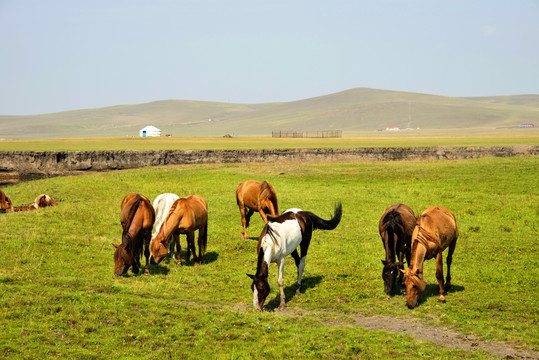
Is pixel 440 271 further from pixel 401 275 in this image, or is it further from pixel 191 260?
pixel 191 260

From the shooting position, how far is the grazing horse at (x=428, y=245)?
1133cm

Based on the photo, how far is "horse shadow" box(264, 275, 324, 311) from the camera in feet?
40.0

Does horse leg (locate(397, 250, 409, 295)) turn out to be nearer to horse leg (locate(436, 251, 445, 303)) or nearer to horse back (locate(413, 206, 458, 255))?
horse leg (locate(436, 251, 445, 303))

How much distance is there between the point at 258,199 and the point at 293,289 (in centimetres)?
520

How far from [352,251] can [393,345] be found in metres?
7.44

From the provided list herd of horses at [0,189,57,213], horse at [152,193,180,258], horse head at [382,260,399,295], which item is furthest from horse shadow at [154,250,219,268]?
herd of horses at [0,189,57,213]

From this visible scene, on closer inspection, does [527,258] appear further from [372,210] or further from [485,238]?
[372,210]

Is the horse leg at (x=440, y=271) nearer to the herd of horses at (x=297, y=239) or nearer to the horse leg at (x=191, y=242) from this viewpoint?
the herd of horses at (x=297, y=239)

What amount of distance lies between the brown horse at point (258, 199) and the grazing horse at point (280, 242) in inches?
164

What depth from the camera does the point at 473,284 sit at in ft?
43.1

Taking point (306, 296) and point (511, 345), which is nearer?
point (511, 345)

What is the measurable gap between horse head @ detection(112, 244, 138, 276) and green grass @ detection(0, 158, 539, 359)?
0.29 meters

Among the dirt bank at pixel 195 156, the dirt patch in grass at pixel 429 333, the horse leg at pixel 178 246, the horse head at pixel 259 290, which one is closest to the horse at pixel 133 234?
the horse leg at pixel 178 246

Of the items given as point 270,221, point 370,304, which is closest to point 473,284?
point 370,304
